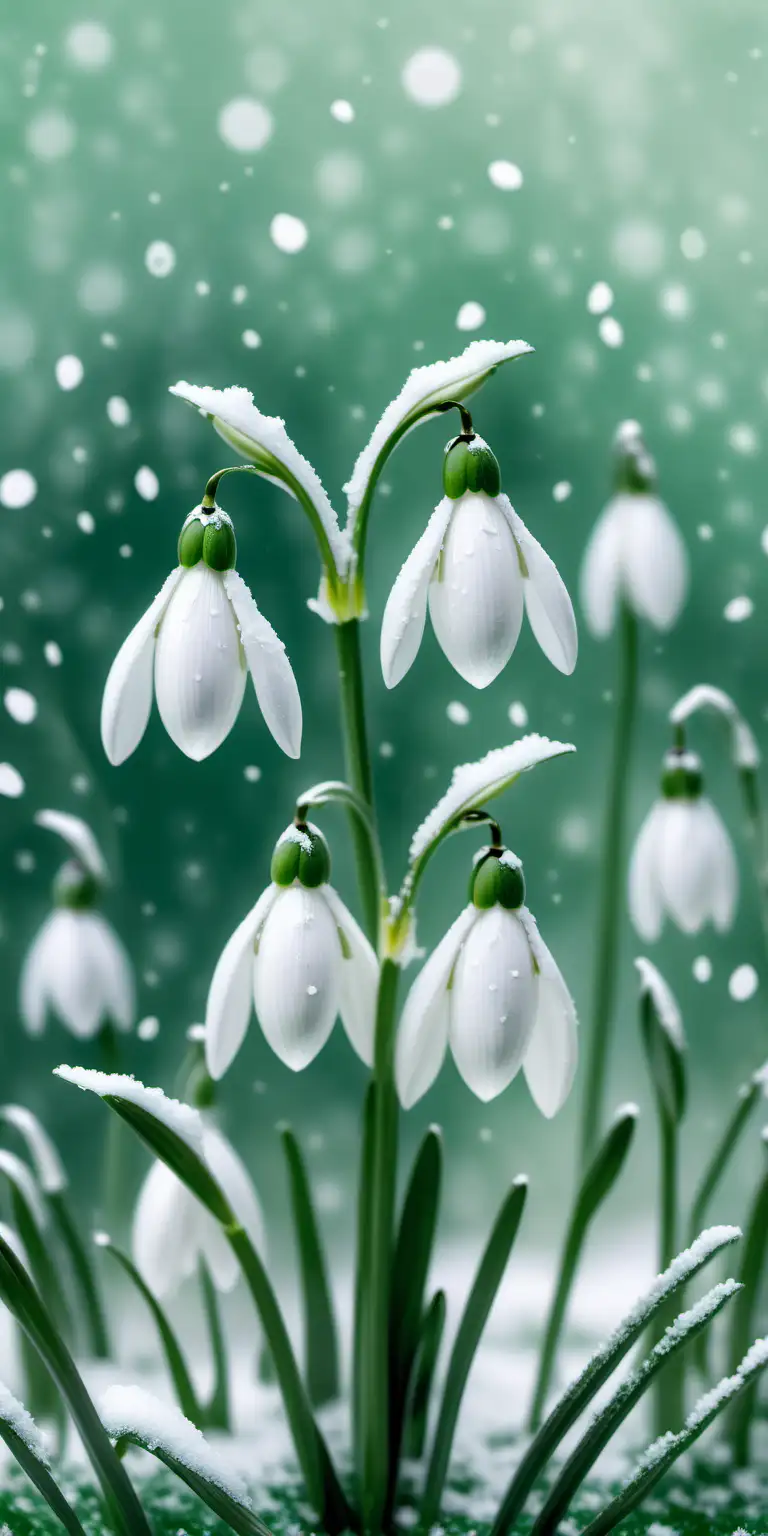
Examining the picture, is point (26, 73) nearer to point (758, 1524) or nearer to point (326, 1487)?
point (326, 1487)

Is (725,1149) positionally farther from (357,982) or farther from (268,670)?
(268,670)

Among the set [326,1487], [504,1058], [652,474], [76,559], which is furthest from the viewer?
[76,559]

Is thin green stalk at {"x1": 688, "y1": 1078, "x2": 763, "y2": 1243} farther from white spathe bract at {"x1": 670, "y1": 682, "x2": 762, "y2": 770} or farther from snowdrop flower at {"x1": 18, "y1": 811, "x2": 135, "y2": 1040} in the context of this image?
snowdrop flower at {"x1": 18, "y1": 811, "x2": 135, "y2": 1040}

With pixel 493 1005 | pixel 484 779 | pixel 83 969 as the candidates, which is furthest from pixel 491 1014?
pixel 83 969

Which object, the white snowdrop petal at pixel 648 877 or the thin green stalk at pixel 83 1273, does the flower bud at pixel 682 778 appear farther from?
the thin green stalk at pixel 83 1273

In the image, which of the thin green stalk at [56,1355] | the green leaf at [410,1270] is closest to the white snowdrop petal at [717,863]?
the green leaf at [410,1270]

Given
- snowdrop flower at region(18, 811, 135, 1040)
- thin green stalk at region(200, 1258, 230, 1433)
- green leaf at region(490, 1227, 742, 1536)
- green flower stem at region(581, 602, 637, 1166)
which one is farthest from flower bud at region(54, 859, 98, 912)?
green leaf at region(490, 1227, 742, 1536)

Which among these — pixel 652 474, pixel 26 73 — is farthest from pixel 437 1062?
pixel 26 73
